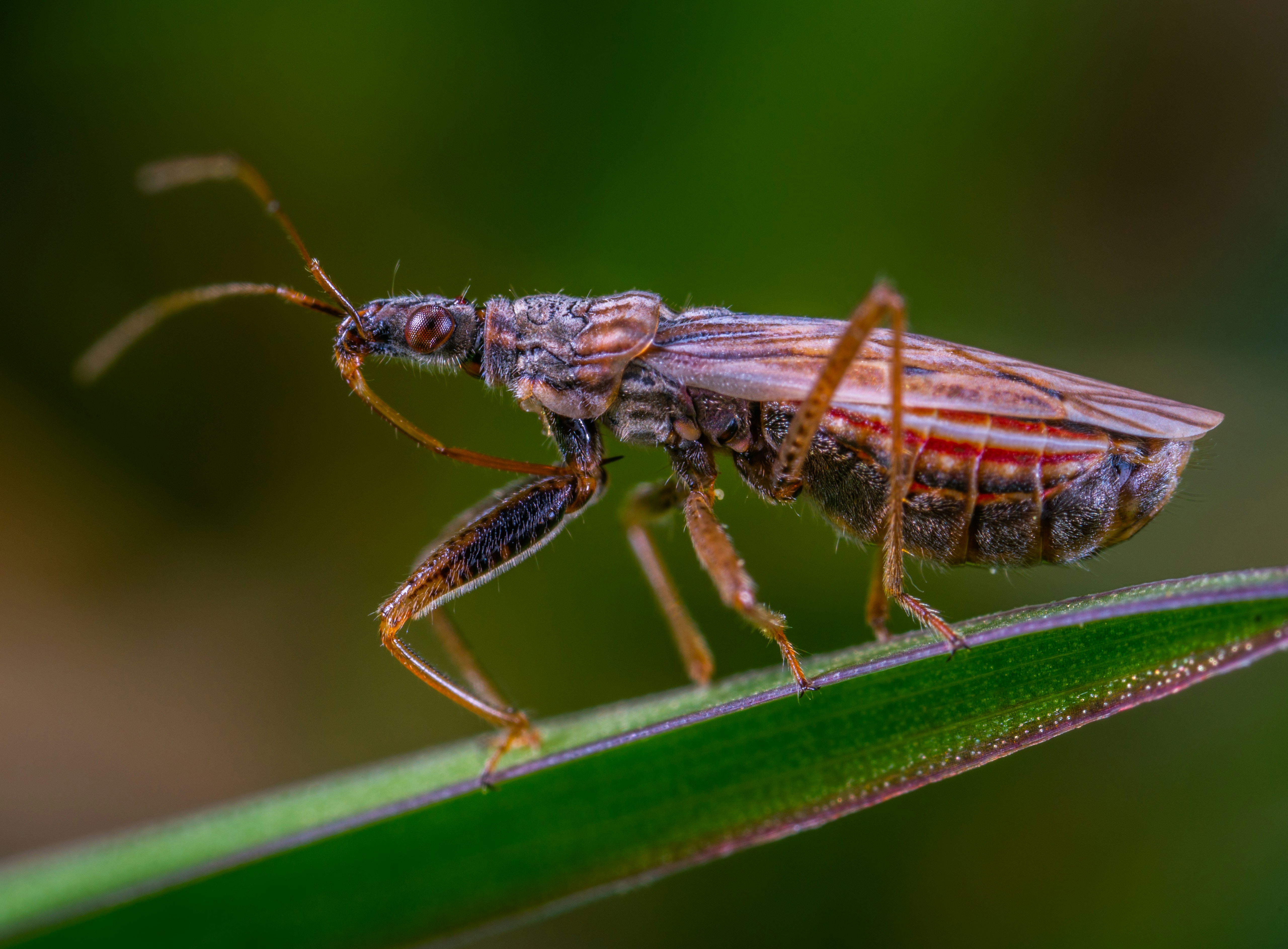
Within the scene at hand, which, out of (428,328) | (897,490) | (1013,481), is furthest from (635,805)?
(428,328)

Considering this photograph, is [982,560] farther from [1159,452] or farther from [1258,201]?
[1258,201]

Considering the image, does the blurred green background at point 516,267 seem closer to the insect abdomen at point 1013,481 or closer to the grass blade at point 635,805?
the insect abdomen at point 1013,481

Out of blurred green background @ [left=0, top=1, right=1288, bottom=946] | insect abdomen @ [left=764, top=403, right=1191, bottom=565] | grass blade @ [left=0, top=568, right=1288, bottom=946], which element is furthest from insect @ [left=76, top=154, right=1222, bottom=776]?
blurred green background @ [left=0, top=1, right=1288, bottom=946]

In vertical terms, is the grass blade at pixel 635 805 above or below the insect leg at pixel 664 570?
below

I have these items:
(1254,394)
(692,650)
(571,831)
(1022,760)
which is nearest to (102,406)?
(692,650)

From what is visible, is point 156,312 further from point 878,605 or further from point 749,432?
point 878,605

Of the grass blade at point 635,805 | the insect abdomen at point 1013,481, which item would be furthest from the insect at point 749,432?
the grass blade at point 635,805
